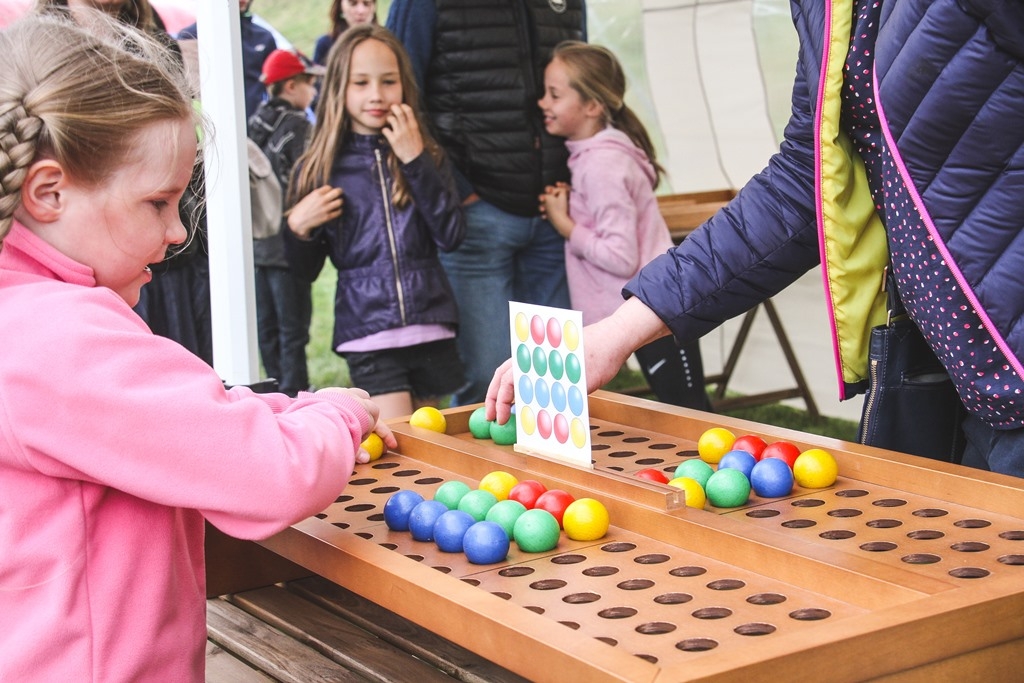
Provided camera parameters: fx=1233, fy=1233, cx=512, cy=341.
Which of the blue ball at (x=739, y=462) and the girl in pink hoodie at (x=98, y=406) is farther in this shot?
the blue ball at (x=739, y=462)

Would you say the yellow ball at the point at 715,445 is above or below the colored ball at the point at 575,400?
below

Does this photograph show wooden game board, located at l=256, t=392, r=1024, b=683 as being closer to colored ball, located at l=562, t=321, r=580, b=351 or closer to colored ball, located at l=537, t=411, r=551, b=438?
colored ball, located at l=537, t=411, r=551, b=438

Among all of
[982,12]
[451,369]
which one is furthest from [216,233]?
[982,12]

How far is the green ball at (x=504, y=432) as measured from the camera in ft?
7.01

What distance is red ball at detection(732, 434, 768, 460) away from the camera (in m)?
1.95

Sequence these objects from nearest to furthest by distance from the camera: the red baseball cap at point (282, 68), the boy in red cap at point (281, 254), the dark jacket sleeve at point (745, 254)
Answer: the dark jacket sleeve at point (745, 254), the boy in red cap at point (281, 254), the red baseball cap at point (282, 68)

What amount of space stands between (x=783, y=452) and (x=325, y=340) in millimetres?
6427

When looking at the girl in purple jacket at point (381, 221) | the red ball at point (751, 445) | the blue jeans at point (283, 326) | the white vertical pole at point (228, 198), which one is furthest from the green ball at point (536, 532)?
the blue jeans at point (283, 326)

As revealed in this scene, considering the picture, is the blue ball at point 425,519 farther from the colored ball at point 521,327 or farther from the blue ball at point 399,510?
the colored ball at point 521,327

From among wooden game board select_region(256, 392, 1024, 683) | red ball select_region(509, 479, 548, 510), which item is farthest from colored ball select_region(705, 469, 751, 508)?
red ball select_region(509, 479, 548, 510)

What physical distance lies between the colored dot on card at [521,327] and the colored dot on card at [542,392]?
0.08m

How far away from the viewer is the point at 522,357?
196cm

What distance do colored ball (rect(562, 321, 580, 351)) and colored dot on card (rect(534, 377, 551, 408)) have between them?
0.10 metres

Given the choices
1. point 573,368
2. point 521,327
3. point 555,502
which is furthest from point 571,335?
point 555,502
